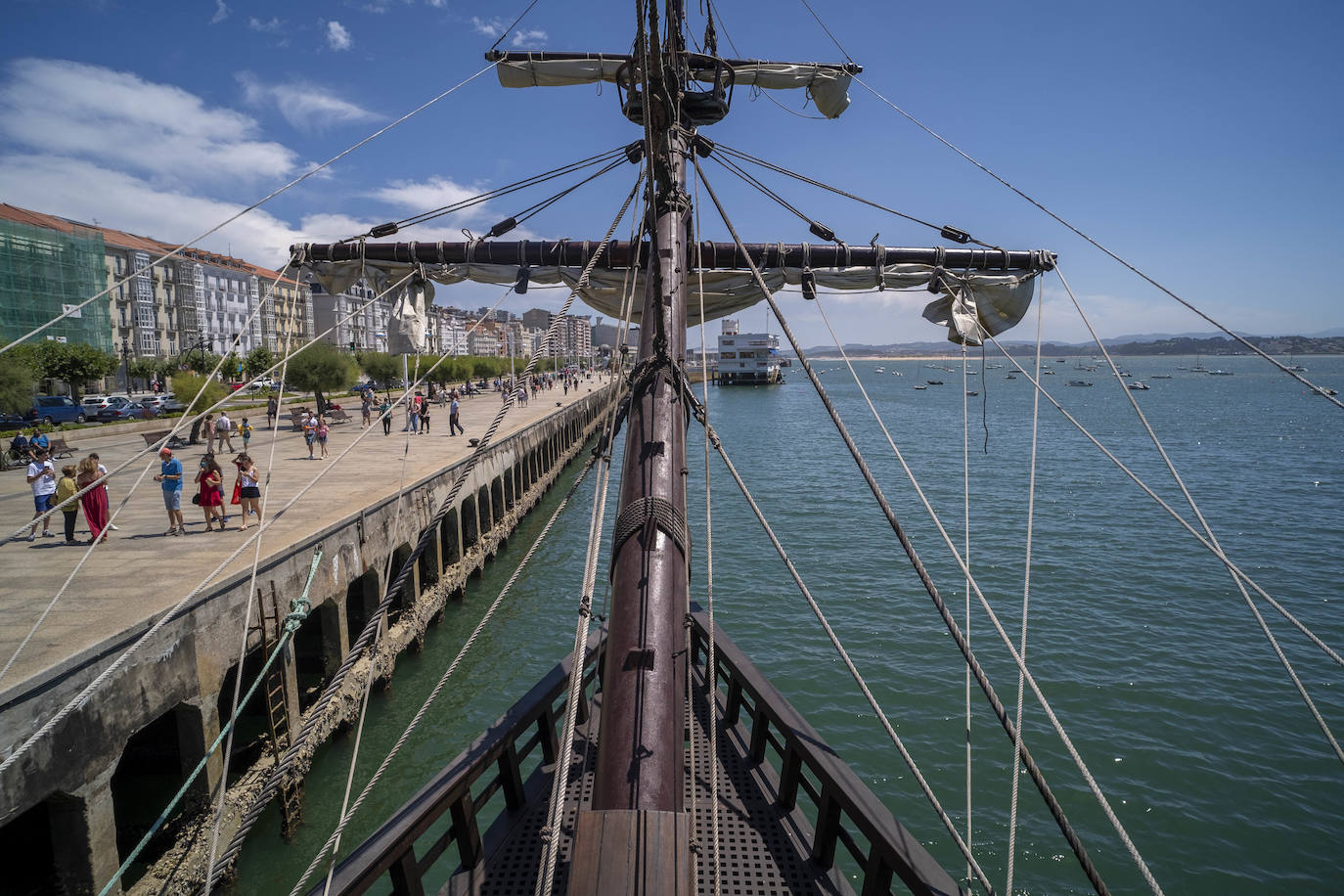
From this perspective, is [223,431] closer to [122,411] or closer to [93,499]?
[122,411]

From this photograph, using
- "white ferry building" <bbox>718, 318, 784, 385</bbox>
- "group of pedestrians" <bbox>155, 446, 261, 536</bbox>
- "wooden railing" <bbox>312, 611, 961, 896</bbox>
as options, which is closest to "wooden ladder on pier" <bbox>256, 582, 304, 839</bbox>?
"group of pedestrians" <bbox>155, 446, 261, 536</bbox>

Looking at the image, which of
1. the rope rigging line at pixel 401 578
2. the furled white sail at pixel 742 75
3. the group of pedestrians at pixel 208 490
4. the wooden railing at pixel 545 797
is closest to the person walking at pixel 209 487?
the group of pedestrians at pixel 208 490

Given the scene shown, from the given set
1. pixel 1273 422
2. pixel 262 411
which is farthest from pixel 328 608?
pixel 1273 422

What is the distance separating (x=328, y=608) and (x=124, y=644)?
483 cm

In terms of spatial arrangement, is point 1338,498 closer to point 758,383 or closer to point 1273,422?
point 1273,422

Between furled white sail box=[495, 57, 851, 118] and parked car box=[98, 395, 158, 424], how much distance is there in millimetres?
32724

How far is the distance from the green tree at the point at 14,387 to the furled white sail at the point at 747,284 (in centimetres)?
2619

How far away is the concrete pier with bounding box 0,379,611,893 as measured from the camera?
6.29m

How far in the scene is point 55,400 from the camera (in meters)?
34.7

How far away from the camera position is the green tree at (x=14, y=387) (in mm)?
25531

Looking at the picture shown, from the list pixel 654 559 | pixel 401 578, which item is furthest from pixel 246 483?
pixel 654 559

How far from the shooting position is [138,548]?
10820 mm

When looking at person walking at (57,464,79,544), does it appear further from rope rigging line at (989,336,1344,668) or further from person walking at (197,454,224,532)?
rope rigging line at (989,336,1344,668)

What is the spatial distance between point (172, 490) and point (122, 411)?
28.0 m
